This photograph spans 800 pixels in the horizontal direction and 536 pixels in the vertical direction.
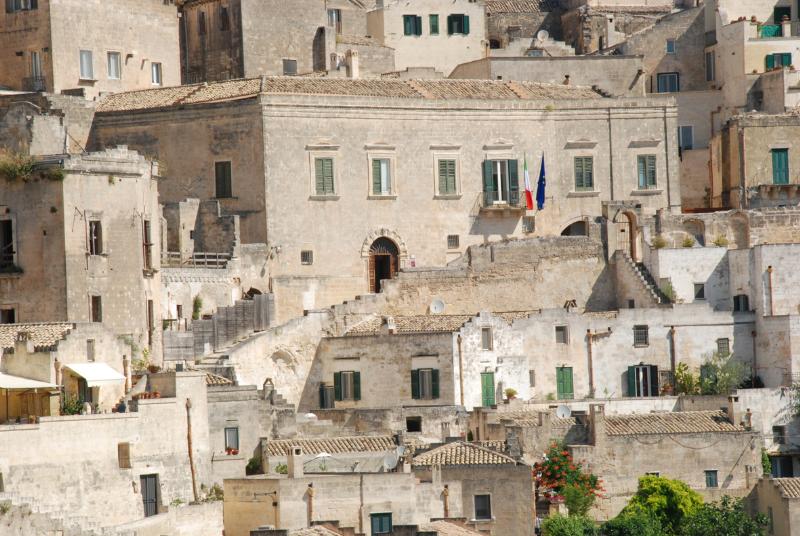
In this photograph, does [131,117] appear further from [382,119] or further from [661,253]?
[661,253]

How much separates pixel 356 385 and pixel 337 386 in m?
0.55

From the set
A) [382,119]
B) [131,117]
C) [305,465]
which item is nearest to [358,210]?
[382,119]

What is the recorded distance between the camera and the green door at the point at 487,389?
197 ft

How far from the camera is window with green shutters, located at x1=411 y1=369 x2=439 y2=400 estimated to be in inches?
2329

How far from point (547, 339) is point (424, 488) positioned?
11766mm

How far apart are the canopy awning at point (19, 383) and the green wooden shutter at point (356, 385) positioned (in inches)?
506

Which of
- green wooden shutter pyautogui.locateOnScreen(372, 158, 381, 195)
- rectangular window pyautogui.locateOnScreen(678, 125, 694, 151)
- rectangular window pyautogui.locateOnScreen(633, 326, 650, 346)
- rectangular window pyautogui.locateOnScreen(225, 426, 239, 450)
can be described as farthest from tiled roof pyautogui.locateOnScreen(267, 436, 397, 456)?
rectangular window pyautogui.locateOnScreen(678, 125, 694, 151)

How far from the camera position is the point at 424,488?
50.7 metres

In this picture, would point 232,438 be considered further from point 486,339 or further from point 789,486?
point 789,486

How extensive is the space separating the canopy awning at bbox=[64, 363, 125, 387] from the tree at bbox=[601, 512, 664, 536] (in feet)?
40.5

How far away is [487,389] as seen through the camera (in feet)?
197

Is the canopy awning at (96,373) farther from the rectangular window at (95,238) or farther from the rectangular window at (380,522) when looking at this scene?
the rectangular window at (380,522)

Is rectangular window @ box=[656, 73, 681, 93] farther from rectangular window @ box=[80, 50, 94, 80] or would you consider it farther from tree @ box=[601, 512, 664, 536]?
tree @ box=[601, 512, 664, 536]

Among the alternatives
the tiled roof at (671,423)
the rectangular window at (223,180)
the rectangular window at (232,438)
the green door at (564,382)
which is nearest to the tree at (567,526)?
the tiled roof at (671,423)
